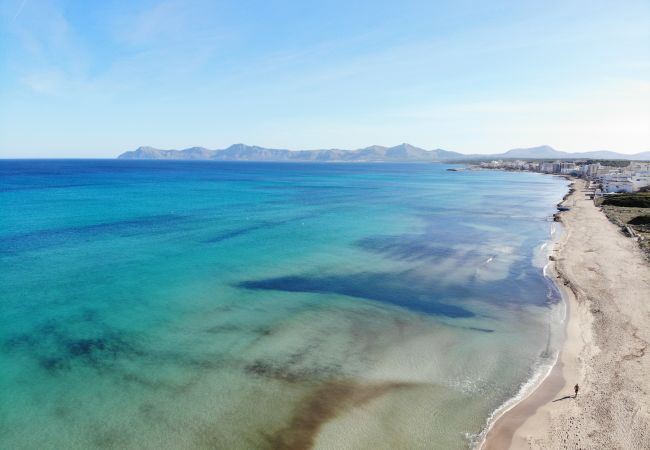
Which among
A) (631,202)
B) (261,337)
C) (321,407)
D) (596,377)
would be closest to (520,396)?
(596,377)

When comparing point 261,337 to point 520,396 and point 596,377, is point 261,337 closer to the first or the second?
point 520,396

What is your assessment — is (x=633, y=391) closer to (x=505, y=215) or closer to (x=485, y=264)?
(x=485, y=264)

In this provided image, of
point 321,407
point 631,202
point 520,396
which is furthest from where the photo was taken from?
point 631,202


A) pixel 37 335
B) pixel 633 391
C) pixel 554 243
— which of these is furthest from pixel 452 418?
pixel 554 243

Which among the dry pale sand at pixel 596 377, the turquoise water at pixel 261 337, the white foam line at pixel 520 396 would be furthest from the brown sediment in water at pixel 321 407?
the dry pale sand at pixel 596 377

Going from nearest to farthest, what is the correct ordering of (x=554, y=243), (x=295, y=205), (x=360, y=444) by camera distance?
(x=360, y=444)
(x=554, y=243)
(x=295, y=205)
